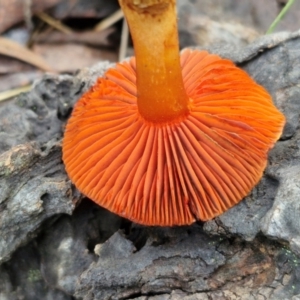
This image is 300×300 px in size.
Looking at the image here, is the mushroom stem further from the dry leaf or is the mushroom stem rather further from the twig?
the twig

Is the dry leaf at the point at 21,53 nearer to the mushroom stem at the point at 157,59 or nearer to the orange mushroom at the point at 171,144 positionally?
the orange mushroom at the point at 171,144

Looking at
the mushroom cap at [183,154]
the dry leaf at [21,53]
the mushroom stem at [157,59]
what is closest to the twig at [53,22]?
the dry leaf at [21,53]

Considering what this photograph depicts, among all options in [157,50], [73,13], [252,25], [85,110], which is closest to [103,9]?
[73,13]

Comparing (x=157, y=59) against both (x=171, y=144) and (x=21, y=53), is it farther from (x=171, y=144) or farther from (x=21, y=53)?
(x=21, y=53)

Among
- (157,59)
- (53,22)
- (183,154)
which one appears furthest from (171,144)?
(53,22)

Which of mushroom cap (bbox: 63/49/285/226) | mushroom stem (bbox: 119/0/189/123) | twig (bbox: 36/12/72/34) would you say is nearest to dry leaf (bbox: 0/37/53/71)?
twig (bbox: 36/12/72/34)

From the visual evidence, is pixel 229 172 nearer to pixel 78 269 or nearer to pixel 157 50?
pixel 157 50
